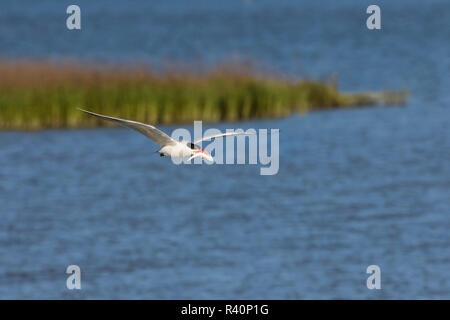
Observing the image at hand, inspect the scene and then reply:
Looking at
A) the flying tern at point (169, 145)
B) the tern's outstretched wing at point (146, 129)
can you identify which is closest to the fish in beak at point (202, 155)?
the flying tern at point (169, 145)

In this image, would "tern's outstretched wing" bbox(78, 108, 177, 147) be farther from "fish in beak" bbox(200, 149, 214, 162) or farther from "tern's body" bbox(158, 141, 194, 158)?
"fish in beak" bbox(200, 149, 214, 162)

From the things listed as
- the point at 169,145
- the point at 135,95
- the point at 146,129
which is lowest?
the point at 169,145

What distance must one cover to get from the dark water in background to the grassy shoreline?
75 centimetres

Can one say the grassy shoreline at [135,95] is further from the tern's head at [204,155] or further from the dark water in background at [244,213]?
the tern's head at [204,155]

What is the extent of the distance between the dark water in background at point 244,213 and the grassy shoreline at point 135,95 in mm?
750

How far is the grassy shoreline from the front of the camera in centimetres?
3275

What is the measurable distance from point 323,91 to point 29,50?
40.2 m

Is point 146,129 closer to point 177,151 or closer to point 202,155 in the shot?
point 177,151

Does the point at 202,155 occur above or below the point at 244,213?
above

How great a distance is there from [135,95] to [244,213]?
7555 mm

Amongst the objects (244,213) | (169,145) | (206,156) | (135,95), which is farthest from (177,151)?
(135,95)

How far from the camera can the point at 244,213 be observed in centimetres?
2642

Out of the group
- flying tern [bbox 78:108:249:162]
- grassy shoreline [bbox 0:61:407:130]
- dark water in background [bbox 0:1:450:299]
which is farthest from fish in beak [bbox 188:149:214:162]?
grassy shoreline [bbox 0:61:407:130]
